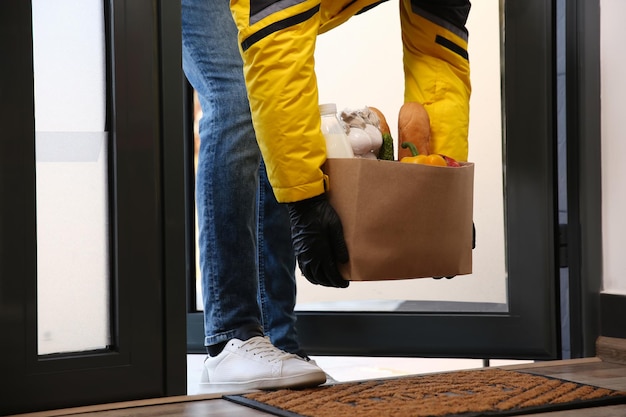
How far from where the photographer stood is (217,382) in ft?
5.29

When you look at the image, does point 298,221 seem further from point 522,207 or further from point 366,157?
point 522,207

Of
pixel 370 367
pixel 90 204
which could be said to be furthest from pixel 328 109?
pixel 370 367

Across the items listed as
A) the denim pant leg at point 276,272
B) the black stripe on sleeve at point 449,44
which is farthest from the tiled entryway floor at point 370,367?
the black stripe on sleeve at point 449,44

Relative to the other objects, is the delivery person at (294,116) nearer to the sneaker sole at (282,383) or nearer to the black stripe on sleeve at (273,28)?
the black stripe on sleeve at (273,28)

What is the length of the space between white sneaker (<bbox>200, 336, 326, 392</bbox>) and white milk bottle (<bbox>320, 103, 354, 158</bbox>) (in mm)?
404

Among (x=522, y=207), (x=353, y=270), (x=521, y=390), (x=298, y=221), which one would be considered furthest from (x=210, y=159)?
(x=522, y=207)

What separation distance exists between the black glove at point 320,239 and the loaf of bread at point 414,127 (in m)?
0.23

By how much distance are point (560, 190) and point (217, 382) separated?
99cm

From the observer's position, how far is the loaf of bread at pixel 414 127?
4.98 ft

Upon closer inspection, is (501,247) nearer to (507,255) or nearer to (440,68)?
(507,255)

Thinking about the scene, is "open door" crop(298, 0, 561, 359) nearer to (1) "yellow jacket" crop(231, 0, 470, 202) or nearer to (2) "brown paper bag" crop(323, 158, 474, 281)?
(2) "brown paper bag" crop(323, 158, 474, 281)

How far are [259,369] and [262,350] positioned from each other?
0.12 feet

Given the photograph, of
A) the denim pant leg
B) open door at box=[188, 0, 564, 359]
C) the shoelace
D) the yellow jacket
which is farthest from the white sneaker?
open door at box=[188, 0, 564, 359]

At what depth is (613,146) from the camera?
2029 mm
